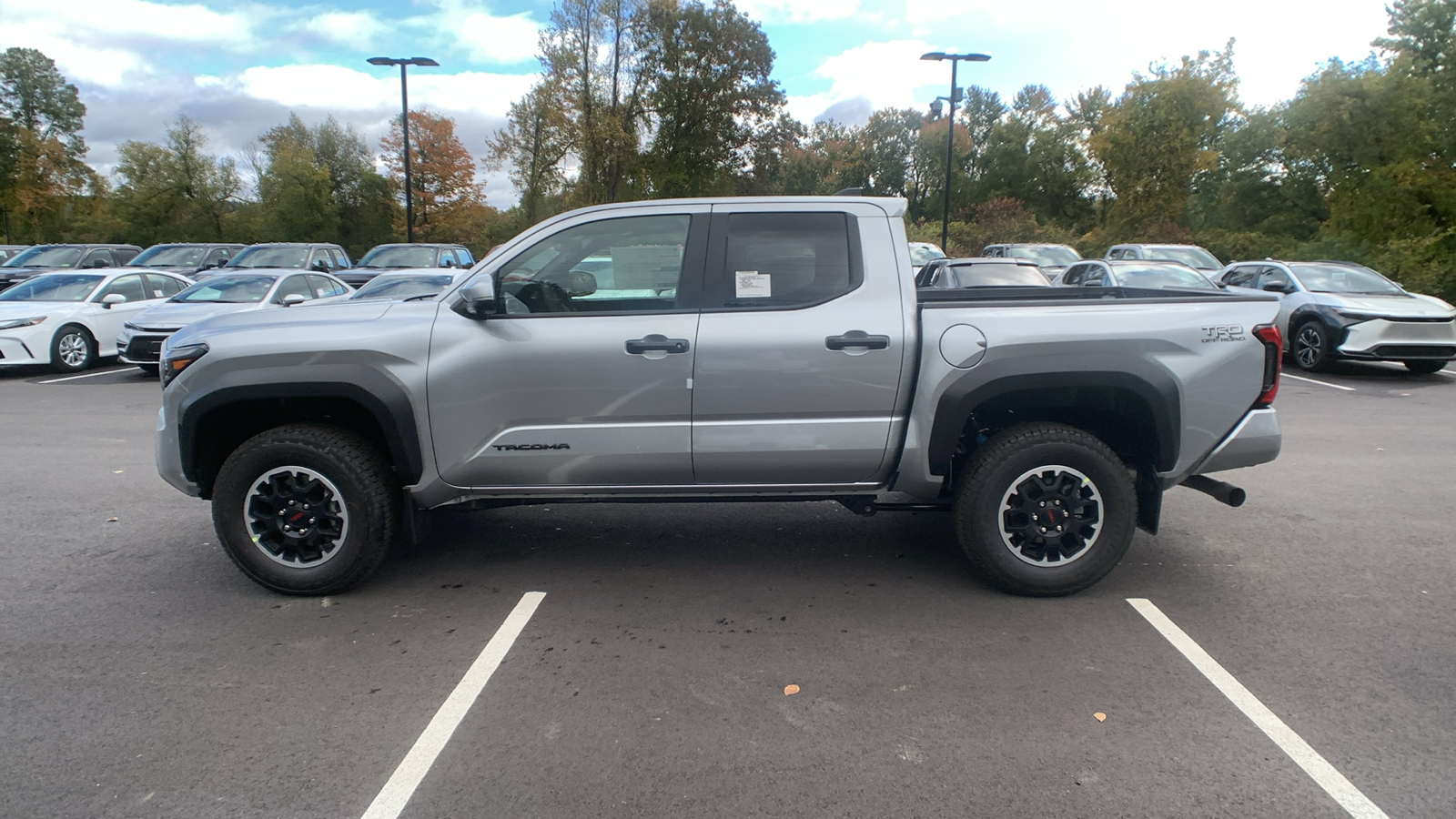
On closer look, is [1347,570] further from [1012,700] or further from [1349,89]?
[1349,89]

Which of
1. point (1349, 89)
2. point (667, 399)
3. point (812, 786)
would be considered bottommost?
point (812, 786)

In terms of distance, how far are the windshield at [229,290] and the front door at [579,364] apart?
11.2 metres

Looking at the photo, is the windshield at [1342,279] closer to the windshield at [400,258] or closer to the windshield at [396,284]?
the windshield at [396,284]

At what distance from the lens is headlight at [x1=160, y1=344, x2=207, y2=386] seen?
175 inches

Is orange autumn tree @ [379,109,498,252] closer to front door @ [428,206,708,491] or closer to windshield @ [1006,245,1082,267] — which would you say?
windshield @ [1006,245,1082,267]

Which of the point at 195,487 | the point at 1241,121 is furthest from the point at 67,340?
the point at 1241,121

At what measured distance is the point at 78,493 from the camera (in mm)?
6660

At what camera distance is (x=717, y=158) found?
1813 inches

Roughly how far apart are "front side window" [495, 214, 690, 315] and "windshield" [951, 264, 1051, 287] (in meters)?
9.02

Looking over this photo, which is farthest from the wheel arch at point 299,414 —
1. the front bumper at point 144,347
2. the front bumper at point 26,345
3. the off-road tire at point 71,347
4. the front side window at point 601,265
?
the off-road tire at point 71,347

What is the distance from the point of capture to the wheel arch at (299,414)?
14.3ft

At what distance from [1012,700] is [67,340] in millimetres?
14868

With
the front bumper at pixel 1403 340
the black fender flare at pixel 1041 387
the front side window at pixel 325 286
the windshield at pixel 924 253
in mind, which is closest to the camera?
the black fender flare at pixel 1041 387

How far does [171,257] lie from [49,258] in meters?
2.78
